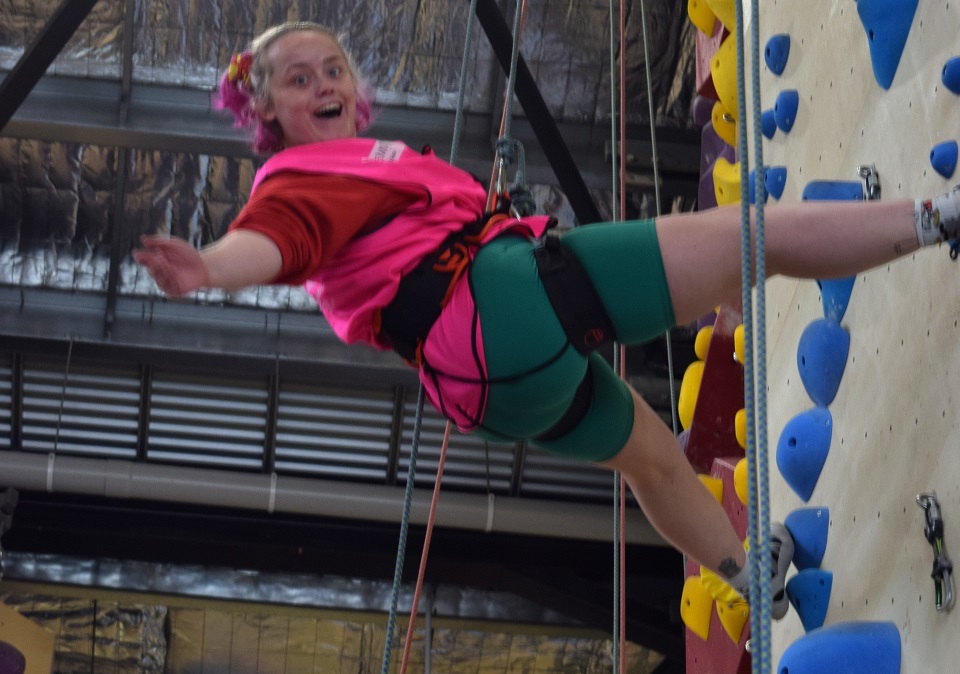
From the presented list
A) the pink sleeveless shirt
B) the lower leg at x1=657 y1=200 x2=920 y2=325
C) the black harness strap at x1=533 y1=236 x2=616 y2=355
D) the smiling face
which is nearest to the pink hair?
the smiling face

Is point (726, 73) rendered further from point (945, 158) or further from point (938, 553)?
point (938, 553)

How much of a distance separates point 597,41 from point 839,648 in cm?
406

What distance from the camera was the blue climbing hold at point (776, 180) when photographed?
239 cm

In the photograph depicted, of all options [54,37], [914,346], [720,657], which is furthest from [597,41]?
[914,346]

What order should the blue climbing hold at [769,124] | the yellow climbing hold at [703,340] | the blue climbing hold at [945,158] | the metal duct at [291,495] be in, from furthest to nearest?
the metal duct at [291,495]
the yellow climbing hold at [703,340]
the blue climbing hold at [769,124]
the blue climbing hold at [945,158]

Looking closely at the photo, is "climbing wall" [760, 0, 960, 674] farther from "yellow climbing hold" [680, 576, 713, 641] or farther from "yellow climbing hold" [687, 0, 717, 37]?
"yellow climbing hold" [687, 0, 717, 37]

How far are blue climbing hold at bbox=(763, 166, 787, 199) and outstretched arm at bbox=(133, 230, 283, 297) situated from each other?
1260 millimetres

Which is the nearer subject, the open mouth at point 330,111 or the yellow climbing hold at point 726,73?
the open mouth at point 330,111

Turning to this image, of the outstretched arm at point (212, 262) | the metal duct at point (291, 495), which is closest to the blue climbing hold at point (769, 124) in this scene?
the outstretched arm at point (212, 262)

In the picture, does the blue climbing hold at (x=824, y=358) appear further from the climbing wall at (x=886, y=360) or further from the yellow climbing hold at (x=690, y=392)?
the yellow climbing hold at (x=690, y=392)

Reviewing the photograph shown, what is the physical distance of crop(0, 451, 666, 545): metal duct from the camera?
20.2 feet

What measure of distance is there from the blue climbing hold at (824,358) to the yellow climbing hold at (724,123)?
0.87 metres

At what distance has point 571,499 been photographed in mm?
6723

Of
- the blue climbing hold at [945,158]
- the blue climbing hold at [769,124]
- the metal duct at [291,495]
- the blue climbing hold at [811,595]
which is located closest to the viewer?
the blue climbing hold at [945,158]
